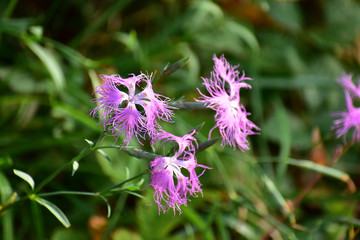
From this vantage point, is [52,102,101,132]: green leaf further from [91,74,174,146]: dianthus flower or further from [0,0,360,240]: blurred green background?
[91,74,174,146]: dianthus flower

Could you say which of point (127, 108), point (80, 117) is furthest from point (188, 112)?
point (127, 108)

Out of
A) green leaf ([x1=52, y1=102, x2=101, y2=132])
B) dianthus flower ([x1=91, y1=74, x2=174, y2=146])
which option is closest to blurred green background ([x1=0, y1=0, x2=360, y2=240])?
green leaf ([x1=52, y1=102, x2=101, y2=132])

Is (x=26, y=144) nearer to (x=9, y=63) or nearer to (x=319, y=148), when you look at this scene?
(x=9, y=63)

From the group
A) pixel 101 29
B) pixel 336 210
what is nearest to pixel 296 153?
pixel 336 210

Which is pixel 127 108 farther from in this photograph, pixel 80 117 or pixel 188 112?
pixel 188 112

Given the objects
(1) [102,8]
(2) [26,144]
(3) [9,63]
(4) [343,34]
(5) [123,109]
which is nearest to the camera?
(5) [123,109]

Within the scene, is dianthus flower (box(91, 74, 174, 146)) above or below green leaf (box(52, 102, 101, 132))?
above

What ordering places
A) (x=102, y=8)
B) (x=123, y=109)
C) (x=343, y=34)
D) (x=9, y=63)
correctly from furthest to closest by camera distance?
1. (x=343, y=34)
2. (x=102, y=8)
3. (x=9, y=63)
4. (x=123, y=109)

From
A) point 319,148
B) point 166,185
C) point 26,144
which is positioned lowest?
point 319,148

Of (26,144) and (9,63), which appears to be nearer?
(26,144)
